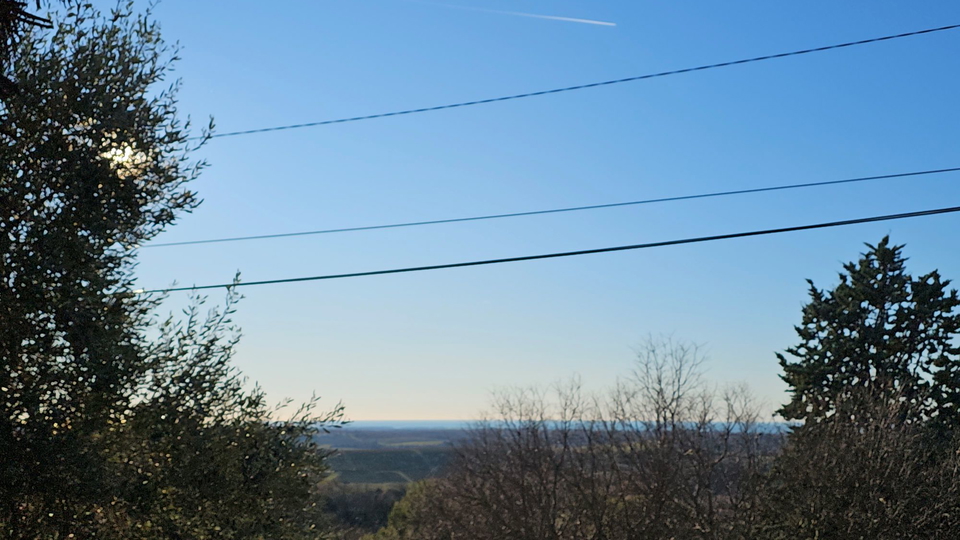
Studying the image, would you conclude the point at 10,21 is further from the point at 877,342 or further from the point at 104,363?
the point at 877,342

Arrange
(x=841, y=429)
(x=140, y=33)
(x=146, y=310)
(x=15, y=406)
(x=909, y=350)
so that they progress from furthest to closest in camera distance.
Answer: (x=909, y=350)
(x=841, y=429)
(x=140, y=33)
(x=146, y=310)
(x=15, y=406)

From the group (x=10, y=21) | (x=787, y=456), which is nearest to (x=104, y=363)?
(x=10, y=21)

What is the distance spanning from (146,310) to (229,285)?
1168mm

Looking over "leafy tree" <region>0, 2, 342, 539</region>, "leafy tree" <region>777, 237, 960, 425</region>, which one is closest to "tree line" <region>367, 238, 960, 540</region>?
"leafy tree" <region>777, 237, 960, 425</region>

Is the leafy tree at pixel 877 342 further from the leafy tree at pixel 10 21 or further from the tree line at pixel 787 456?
the leafy tree at pixel 10 21

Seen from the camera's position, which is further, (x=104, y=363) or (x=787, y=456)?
(x=787, y=456)

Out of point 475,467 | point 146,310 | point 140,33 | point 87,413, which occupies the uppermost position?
point 140,33

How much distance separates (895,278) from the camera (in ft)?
159

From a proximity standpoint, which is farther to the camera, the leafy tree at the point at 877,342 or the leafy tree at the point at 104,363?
the leafy tree at the point at 877,342

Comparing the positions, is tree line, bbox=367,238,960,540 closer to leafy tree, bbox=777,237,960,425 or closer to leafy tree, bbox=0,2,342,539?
leafy tree, bbox=777,237,960,425

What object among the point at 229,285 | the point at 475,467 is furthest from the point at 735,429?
the point at 229,285

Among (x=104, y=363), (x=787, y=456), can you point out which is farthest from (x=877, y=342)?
(x=104, y=363)

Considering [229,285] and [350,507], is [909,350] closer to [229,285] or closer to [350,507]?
[229,285]

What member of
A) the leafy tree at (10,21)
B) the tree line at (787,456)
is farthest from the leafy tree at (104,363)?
the tree line at (787,456)
